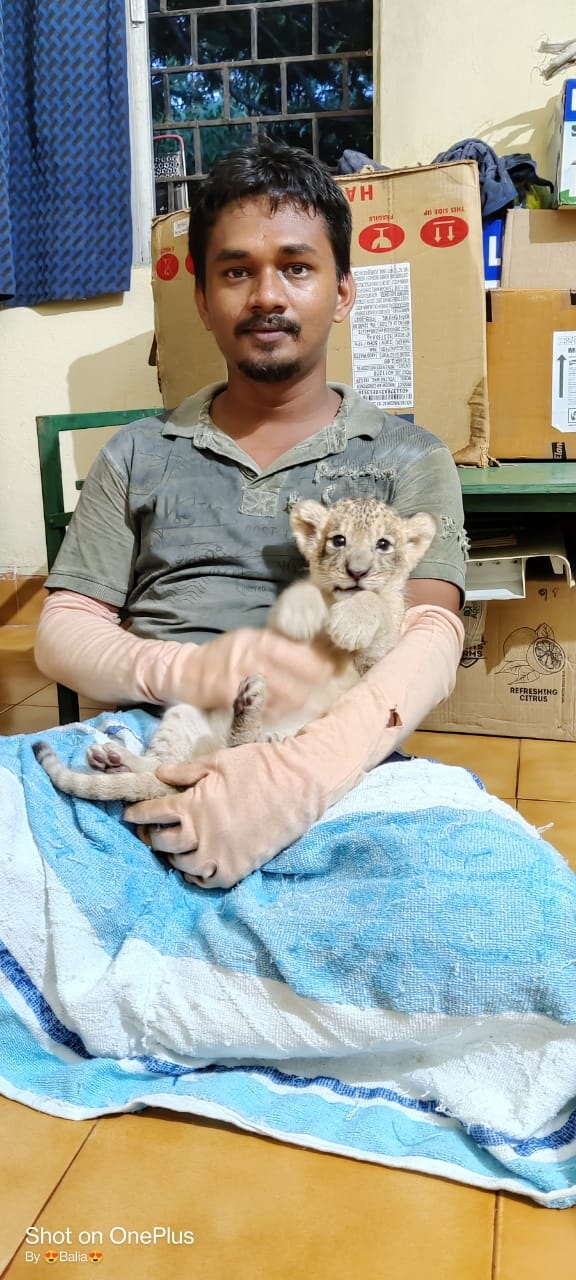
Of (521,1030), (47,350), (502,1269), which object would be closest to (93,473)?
(521,1030)

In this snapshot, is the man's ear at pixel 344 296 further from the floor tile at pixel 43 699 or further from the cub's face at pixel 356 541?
the floor tile at pixel 43 699

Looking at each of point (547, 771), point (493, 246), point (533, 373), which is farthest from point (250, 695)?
point (493, 246)

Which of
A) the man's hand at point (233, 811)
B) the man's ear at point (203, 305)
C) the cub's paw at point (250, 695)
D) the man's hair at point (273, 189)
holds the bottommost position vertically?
the man's hand at point (233, 811)

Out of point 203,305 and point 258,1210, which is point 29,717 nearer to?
point 203,305

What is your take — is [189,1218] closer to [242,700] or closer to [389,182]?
[242,700]

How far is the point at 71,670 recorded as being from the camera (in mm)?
1281

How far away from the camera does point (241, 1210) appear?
0.98 meters

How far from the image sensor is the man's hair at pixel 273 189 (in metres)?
1.24

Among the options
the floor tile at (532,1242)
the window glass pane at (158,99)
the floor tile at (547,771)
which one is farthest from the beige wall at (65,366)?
the floor tile at (532,1242)

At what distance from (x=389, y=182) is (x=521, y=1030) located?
6.05 feet

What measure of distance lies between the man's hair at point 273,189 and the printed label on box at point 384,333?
2.85 feet

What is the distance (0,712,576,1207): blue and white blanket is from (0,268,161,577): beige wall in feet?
7.20

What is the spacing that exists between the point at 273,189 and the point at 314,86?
6.92 ft

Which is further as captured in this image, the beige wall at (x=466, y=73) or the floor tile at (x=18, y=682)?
the floor tile at (x=18, y=682)
